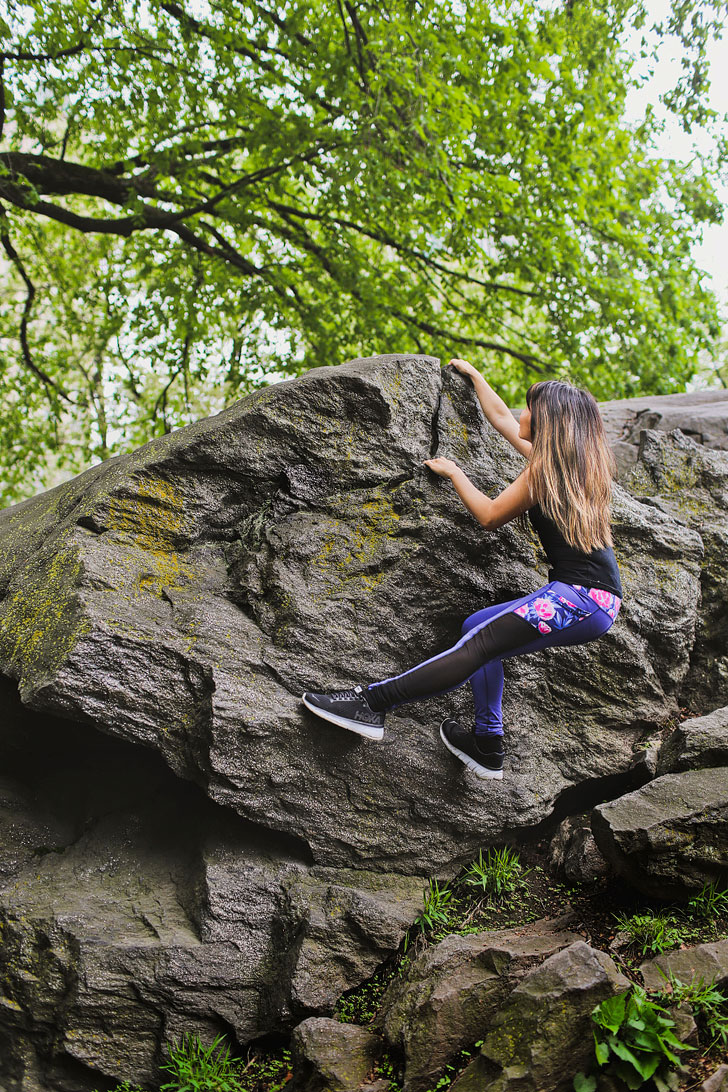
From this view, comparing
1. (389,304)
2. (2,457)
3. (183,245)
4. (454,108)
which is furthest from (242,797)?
(2,457)

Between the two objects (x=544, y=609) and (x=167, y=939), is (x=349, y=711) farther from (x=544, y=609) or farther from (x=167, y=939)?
(x=167, y=939)

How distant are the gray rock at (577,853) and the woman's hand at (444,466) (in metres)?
2.24

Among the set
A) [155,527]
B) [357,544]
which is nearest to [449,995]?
[357,544]

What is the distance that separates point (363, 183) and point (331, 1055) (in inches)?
336

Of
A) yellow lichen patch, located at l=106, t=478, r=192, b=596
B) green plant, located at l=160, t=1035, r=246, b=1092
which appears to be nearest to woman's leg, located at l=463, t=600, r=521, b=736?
yellow lichen patch, located at l=106, t=478, r=192, b=596

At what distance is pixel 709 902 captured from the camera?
386 cm

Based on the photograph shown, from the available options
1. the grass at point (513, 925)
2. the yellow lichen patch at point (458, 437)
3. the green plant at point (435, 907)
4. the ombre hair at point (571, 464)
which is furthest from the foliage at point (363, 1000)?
the yellow lichen patch at point (458, 437)

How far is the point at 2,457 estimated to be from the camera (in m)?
14.2

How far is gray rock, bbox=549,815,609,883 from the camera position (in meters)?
4.38

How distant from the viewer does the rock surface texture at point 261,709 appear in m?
4.00

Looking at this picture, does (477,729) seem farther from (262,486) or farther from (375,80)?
(375,80)

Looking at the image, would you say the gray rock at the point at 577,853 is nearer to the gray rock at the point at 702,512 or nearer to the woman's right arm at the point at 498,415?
the gray rock at the point at 702,512

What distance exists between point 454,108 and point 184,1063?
8.83 meters

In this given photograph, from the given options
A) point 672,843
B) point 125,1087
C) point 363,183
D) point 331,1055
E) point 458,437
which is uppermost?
point 363,183
